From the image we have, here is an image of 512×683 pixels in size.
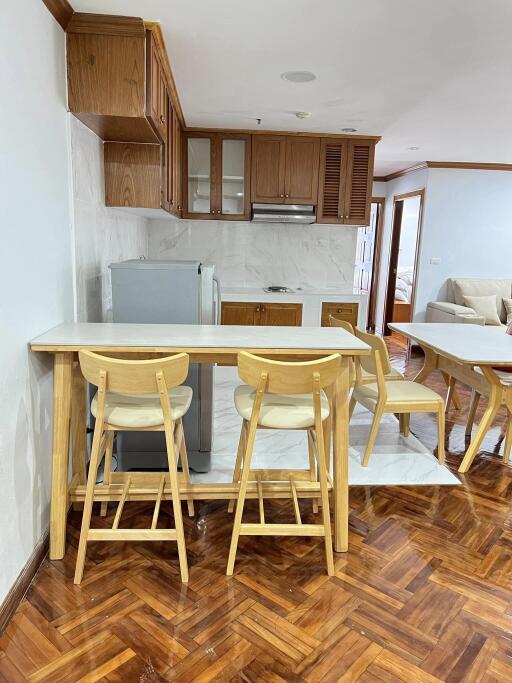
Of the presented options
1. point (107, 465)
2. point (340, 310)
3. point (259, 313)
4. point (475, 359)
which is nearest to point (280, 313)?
point (259, 313)

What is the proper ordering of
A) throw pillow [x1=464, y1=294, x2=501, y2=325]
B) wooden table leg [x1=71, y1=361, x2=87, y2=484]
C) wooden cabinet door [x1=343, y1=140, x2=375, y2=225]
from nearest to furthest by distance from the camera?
wooden table leg [x1=71, y1=361, x2=87, y2=484] < wooden cabinet door [x1=343, y1=140, x2=375, y2=225] < throw pillow [x1=464, y1=294, x2=501, y2=325]

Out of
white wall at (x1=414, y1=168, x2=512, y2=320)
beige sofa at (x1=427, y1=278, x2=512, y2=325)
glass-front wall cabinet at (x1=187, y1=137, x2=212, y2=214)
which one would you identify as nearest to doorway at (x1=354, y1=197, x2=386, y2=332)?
white wall at (x1=414, y1=168, x2=512, y2=320)

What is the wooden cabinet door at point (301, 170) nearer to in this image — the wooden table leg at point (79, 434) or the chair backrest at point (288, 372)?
the wooden table leg at point (79, 434)

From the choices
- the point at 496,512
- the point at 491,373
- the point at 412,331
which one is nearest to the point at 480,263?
the point at 412,331

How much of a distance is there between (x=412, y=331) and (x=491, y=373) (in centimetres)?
74

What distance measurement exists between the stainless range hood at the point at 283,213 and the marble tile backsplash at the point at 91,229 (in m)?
1.71

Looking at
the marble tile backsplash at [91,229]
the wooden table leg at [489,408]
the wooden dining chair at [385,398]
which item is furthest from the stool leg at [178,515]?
the wooden table leg at [489,408]

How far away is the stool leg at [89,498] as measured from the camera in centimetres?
190

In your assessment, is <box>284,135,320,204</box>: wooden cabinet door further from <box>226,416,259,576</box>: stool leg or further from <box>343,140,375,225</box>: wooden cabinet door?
<box>226,416,259,576</box>: stool leg

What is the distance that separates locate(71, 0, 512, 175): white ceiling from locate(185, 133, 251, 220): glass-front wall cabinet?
27 cm

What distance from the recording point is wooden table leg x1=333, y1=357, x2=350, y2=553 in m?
2.13

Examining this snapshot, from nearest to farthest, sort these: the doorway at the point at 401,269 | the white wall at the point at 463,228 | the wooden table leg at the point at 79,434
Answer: the wooden table leg at the point at 79,434 < the white wall at the point at 463,228 < the doorway at the point at 401,269

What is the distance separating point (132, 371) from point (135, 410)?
27 cm

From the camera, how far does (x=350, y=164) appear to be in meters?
4.95
